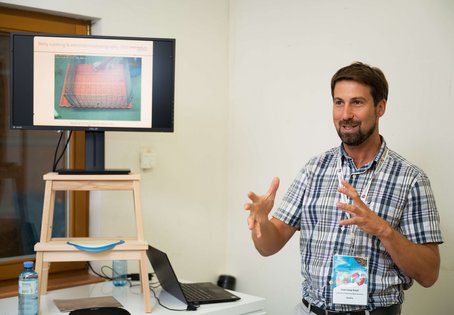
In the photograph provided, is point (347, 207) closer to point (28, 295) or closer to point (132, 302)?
point (132, 302)

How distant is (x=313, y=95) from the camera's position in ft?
8.91

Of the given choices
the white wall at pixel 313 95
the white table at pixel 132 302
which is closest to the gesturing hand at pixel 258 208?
the white table at pixel 132 302

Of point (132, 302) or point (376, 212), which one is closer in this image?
point (376, 212)

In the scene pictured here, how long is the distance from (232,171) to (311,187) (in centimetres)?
112

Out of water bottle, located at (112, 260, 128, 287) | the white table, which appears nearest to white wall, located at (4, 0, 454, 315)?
water bottle, located at (112, 260, 128, 287)

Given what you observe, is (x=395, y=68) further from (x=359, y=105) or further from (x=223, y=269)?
(x=223, y=269)

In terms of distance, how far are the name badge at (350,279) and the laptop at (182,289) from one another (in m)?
0.60

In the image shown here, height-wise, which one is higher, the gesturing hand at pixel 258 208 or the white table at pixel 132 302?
the gesturing hand at pixel 258 208

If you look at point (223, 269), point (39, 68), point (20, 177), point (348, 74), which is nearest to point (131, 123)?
point (39, 68)

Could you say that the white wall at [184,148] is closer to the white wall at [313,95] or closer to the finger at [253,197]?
the white wall at [313,95]

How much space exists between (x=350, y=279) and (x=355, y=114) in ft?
1.90

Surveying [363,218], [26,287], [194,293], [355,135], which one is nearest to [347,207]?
[363,218]

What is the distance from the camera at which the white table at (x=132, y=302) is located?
84.4 inches

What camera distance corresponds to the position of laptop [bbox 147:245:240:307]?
7.19 feet
